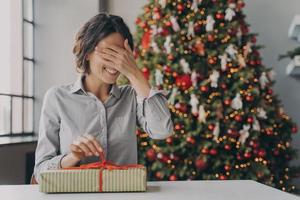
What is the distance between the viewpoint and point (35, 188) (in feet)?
4.96

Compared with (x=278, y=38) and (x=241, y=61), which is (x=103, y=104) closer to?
(x=241, y=61)

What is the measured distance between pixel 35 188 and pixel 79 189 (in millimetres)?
186

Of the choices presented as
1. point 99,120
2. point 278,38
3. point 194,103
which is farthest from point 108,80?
point 278,38

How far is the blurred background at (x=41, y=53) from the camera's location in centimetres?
403

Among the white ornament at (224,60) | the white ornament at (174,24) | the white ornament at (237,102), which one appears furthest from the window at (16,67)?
the white ornament at (237,102)

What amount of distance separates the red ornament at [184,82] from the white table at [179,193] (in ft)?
8.35

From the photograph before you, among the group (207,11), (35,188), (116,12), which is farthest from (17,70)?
(35,188)

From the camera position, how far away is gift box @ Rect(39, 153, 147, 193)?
1.41 metres

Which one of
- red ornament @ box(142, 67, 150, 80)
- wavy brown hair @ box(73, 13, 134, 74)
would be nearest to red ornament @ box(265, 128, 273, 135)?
red ornament @ box(142, 67, 150, 80)

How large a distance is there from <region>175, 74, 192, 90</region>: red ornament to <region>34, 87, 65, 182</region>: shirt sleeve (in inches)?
92.8

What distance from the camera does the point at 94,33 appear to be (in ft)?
5.62

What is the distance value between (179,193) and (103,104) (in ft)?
1.77

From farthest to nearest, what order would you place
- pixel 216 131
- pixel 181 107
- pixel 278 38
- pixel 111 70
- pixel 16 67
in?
1. pixel 278 38
2. pixel 16 67
3. pixel 181 107
4. pixel 216 131
5. pixel 111 70

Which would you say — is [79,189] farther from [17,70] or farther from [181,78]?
[17,70]
